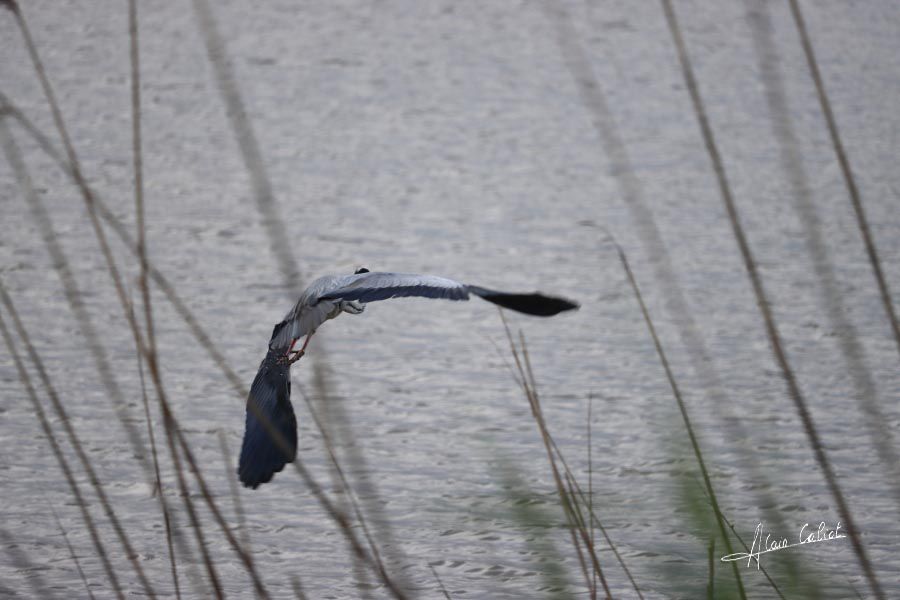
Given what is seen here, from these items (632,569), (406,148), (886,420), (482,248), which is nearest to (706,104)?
(406,148)

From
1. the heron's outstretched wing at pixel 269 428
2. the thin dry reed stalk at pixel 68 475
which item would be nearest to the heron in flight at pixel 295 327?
the heron's outstretched wing at pixel 269 428

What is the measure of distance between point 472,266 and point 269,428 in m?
3.73

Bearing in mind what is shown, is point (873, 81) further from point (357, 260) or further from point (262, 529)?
point (262, 529)

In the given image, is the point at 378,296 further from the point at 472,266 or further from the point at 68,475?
the point at 472,266

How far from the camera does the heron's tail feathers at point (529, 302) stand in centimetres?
169

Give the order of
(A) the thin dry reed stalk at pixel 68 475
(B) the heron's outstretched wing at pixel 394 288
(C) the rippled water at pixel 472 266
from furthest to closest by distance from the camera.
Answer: (C) the rippled water at pixel 472 266, (A) the thin dry reed stalk at pixel 68 475, (B) the heron's outstretched wing at pixel 394 288

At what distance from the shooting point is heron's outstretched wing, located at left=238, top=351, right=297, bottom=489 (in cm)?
179

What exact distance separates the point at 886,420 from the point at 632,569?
1.21 m

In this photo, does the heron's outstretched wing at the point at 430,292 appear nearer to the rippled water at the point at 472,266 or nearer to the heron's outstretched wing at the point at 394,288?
the heron's outstretched wing at the point at 394,288

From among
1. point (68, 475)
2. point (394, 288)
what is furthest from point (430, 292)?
point (68, 475)

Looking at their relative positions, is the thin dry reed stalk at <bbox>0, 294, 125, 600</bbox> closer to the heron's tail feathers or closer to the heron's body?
the heron's body

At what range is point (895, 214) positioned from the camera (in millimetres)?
5828

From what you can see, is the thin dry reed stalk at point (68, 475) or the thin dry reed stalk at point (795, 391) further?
the thin dry reed stalk at point (68, 475)

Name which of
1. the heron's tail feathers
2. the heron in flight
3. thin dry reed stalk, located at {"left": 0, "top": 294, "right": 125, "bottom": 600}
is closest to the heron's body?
the heron in flight
